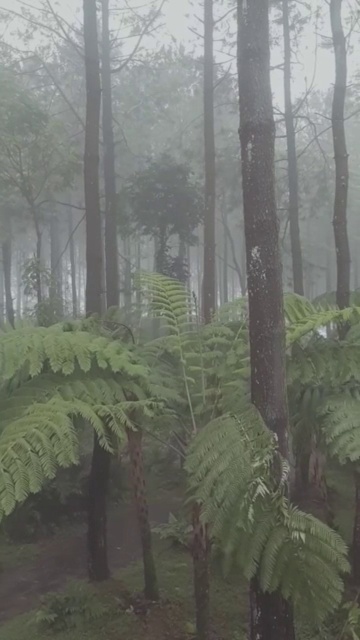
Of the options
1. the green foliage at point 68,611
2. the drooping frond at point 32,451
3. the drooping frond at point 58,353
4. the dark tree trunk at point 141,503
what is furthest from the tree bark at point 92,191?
the drooping frond at point 32,451

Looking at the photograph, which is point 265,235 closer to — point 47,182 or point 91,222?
point 91,222

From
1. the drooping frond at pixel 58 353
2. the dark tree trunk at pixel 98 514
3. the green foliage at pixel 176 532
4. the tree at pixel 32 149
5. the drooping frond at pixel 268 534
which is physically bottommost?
the green foliage at pixel 176 532

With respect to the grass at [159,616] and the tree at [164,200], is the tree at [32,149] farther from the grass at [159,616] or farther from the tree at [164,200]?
the grass at [159,616]

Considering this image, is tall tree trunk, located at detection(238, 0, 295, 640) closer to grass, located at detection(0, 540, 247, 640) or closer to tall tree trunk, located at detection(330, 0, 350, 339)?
grass, located at detection(0, 540, 247, 640)

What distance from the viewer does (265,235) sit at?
4453 millimetres

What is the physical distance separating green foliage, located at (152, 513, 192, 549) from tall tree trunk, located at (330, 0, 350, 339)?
4.35m

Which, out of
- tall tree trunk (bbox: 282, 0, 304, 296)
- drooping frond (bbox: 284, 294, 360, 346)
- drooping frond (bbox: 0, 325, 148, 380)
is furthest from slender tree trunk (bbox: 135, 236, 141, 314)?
tall tree trunk (bbox: 282, 0, 304, 296)

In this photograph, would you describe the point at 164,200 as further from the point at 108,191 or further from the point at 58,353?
the point at 58,353

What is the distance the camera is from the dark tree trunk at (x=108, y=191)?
16.2 meters

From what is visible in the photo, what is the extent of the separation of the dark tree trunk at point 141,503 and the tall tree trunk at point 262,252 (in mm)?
2037

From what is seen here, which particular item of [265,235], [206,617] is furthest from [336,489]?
[265,235]

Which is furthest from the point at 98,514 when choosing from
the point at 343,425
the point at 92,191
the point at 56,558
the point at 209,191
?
the point at 209,191

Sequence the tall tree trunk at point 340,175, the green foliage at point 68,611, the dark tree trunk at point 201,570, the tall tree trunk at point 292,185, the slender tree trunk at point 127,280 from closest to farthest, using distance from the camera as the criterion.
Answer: the dark tree trunk at point 201,570
the green foliage at point 68,611
the slender tree trunk at point 127,280
the tall tree trunk at point 340,175
the tall tree trunk at point 292,185

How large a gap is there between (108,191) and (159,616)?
1361 centimetres
